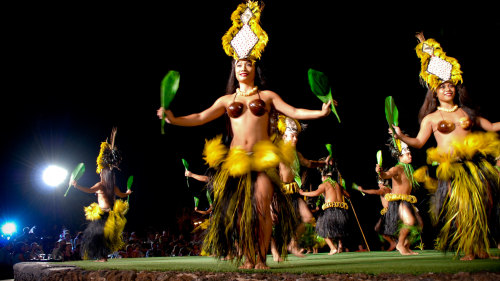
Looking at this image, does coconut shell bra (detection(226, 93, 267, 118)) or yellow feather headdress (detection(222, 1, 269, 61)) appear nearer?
coconut shell bra (detection(226, 93, 267, 118))

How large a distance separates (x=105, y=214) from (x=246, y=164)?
12.0 ft

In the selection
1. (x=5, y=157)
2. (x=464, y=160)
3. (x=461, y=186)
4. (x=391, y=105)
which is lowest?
(x=461, y=186)

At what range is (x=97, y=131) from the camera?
27.3 feet

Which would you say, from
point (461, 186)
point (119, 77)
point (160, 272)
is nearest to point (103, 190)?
point (119, 77)

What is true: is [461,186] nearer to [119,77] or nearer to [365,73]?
[365,73]

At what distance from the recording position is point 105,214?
5473mm

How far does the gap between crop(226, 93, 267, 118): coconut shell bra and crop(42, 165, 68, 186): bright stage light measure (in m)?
6.87

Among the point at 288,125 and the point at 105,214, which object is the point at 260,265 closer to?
the point at 288,125

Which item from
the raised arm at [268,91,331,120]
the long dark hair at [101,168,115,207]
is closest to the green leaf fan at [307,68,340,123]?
the raised arm at [268,91,331,120]

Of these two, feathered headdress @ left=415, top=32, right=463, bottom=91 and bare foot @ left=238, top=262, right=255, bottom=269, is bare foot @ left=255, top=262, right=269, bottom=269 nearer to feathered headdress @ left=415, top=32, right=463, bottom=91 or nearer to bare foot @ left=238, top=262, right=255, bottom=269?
bare foot @ left=238, top=262, right=255, bottom=269

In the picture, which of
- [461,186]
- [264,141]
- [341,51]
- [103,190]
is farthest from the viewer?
[341,51]

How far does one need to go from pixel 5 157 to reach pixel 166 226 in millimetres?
3617

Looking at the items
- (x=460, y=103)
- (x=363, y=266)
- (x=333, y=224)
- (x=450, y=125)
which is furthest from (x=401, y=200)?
(x=363, y=266)

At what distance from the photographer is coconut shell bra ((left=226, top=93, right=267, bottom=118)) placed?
2.62 metres
